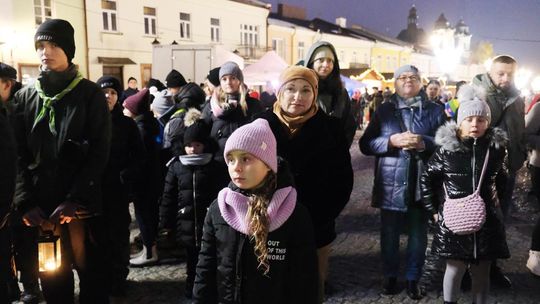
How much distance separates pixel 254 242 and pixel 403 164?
223 centimetres

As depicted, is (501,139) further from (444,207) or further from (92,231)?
(92,231)

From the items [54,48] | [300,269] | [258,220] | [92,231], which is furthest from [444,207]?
[54,48]

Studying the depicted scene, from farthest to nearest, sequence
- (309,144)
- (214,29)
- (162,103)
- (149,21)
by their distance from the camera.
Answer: (214,29) < (149,21) < (162,103) < (309,144)

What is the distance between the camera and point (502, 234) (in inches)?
138

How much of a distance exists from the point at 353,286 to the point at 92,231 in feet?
8.05

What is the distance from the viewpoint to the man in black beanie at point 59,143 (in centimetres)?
295

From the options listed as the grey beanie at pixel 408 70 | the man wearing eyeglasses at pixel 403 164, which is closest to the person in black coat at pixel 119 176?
the man wearing eyeglasses at pixel 403 164

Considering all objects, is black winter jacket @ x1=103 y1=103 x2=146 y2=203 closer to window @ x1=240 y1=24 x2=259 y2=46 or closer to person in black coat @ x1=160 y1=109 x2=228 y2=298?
person in black coat @ x1=160 y1=109 x2=228 y2=298

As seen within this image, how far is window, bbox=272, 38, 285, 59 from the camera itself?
33.7m

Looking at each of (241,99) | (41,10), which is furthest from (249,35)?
(241,99)

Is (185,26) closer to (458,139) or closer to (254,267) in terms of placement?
(458,139)

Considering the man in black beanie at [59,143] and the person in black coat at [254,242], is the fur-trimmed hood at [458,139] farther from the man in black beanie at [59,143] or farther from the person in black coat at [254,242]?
the man in black beanie at [59,143]

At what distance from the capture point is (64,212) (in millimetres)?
2941

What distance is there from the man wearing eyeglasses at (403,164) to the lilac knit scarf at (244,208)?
1.95m
